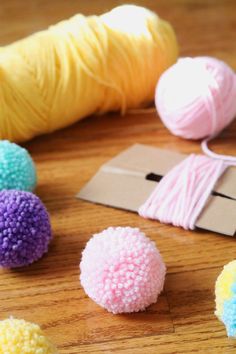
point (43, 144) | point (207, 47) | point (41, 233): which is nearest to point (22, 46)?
point (43, 144)

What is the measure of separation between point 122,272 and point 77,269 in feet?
0.39

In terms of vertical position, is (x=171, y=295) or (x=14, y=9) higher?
(x=14, y=9)

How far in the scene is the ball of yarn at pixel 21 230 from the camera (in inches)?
31.4

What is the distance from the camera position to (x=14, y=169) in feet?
2.98

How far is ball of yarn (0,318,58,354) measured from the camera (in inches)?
24.7

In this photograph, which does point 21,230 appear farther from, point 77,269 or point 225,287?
point 225,287

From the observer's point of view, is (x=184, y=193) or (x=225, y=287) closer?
(x=225, y=287)

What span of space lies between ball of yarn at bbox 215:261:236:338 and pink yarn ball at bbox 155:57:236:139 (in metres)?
0.39

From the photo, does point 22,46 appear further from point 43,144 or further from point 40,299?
point 40,299

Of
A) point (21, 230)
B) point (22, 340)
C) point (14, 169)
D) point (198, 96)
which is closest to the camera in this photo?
point (22, 340)

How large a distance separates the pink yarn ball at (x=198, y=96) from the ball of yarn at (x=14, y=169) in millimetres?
280

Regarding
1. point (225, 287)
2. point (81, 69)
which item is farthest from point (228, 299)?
point (81, 69)

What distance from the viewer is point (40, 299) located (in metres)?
0.79

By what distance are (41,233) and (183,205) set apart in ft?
0.71
